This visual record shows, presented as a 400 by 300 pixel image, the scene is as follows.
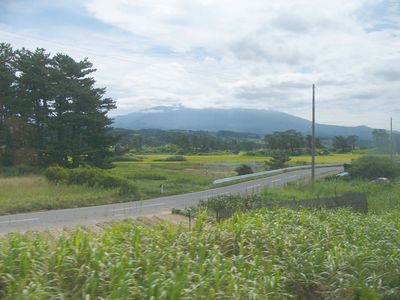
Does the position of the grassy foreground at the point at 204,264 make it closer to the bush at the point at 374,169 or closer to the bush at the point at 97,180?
the bush at the point at 97,180

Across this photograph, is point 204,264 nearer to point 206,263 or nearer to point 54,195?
point 206,263

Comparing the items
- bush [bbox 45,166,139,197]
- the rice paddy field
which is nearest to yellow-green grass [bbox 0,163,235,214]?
bush [bbox 45,166,139,197]

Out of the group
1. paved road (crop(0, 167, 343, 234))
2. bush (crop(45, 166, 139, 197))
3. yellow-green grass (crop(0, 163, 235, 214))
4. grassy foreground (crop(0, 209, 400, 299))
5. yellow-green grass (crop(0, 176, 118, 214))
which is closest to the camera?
grassy foreground (crop(0, 209, 400, 299))

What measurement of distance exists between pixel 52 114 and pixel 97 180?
16.2 metres

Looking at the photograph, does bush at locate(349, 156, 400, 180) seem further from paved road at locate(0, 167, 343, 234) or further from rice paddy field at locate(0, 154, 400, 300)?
rice paddy field at locate(0, 154, 400, 300)

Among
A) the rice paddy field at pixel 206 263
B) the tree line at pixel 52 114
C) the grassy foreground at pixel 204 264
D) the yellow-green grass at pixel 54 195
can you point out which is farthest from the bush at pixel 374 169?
the grassy foreground at pixel 204 264

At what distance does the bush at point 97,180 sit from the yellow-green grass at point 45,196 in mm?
593

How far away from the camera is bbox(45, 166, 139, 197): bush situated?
1003 inches

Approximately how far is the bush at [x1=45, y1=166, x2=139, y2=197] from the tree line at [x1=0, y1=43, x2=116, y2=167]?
1022cm

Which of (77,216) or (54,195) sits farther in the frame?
(54,195)

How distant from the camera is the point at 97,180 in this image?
85.9ft

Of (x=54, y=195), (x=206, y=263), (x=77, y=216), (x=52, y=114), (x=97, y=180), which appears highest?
(x=52, y=114)

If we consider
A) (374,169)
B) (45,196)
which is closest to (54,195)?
(45,196)

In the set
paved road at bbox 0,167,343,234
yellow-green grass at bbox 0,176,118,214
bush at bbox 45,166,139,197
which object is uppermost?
bush at bbox 45,166,139,197
